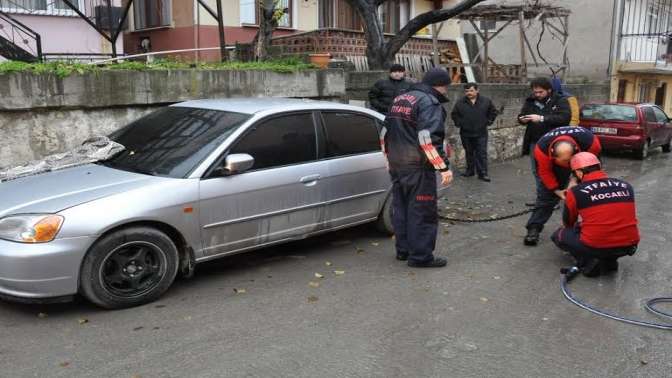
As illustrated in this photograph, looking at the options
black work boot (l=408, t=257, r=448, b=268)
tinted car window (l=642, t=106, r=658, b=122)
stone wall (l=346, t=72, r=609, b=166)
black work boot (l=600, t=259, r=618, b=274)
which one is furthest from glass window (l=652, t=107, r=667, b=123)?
black work boot (l=408, t=257, r=448, b=268)

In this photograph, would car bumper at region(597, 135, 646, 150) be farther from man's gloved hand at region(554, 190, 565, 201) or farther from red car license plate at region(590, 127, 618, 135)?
man's gloved hand at region(554, 190, 565, 201)

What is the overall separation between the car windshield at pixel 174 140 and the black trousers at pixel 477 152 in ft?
20.0

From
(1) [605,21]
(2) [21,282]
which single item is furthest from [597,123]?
(2) [21,282]

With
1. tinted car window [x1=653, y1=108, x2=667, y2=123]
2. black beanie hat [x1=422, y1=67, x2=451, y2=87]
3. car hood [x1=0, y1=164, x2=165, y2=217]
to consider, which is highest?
black beanie hat [x1=422, y1=67, x2=451, y2=87]

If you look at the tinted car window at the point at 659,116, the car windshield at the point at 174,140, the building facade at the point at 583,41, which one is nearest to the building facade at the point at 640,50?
the building facade at the point at 583,41

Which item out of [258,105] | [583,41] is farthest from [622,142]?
[258,105]

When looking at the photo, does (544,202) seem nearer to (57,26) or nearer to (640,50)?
(57,26)

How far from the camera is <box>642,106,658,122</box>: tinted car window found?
14573 mm

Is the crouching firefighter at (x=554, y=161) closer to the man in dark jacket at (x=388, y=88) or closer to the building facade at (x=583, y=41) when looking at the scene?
the man in dark jacket at (x=388, y=88)

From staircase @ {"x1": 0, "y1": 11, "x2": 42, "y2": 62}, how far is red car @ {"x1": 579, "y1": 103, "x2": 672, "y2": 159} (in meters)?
12.1

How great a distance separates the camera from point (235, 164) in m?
4.83

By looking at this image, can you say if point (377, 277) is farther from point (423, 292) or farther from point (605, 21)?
point (605, 21)

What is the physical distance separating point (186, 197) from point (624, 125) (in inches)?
493

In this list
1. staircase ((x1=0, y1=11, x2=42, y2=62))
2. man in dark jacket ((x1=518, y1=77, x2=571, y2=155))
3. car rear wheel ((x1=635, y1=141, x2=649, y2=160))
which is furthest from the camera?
car rear wheel ((x1=635, y1=141, x2=649, y2=160))
